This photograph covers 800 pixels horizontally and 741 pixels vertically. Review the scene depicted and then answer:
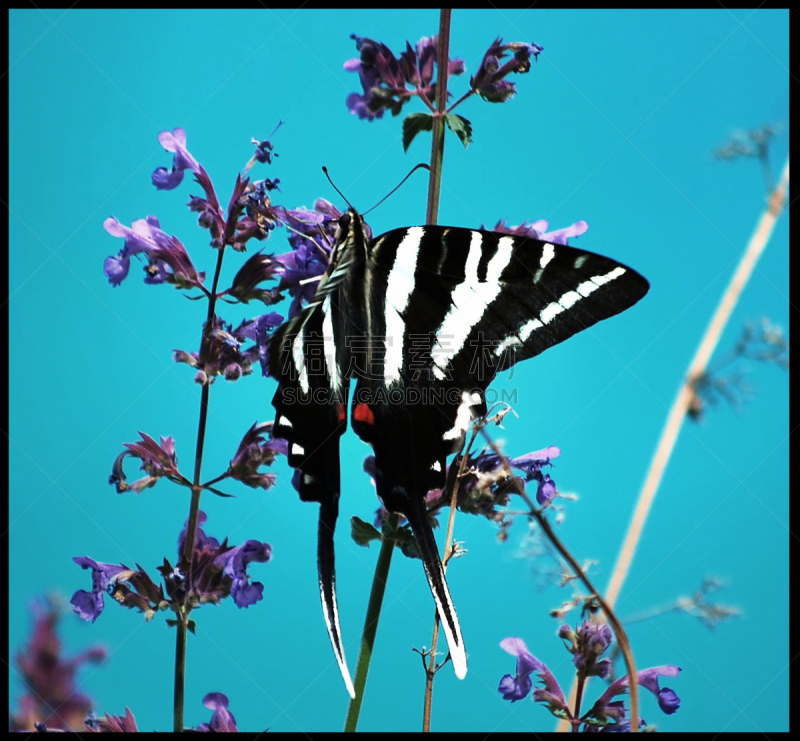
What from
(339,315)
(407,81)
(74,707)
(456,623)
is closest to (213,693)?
(74,707)

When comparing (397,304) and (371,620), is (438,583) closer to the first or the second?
(371,620)

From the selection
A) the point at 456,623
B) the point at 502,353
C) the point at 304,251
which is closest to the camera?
the point at 456,623

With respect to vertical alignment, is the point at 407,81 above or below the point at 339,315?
above

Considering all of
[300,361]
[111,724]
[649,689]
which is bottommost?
[111,724]

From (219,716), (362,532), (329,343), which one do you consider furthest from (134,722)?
(329,343)

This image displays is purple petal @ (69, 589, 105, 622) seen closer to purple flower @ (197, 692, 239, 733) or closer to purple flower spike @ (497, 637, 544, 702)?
purple flower @ (197, 692, 239, 733)

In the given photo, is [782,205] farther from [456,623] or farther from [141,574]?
[141,574]
